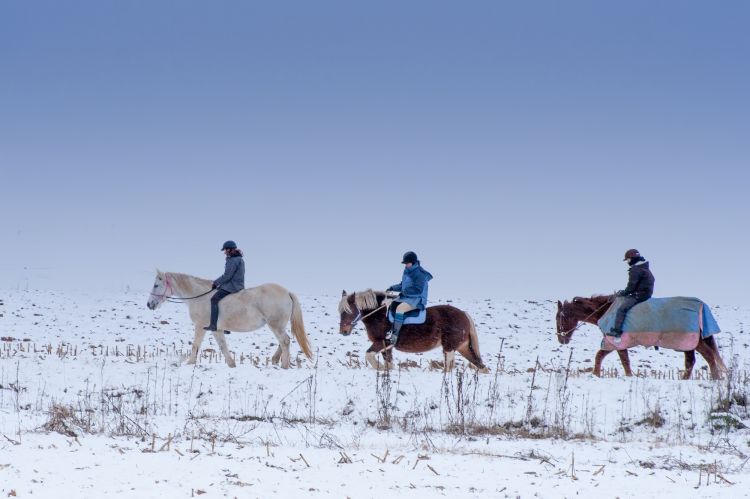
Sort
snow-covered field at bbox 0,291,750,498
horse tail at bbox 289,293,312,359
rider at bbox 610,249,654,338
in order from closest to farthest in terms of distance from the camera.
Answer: snow-covered field at bbox 0,291,750,498, rider at bbox 610,249,654,338, horse tail at bbox 289,293,312,359

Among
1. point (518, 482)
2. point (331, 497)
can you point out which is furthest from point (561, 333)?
point (331, 497)

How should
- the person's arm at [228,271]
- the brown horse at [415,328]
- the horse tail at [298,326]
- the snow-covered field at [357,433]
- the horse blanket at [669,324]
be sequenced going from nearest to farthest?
the snow-covered field at [357,433] → the horse blanket at [669,324] → the brown horse at [415,328] → the person's arm at [228,271] → the horse tail at [298,326]

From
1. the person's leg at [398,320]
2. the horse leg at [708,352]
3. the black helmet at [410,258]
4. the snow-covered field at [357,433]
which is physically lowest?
the snow-covered field at [357,433]

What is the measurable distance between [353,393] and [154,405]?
2908mm

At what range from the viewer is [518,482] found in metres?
6.30

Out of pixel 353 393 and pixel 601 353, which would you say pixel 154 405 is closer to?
pixel 353 393

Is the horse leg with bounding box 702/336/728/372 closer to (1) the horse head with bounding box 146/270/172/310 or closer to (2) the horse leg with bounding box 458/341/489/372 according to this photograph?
(2) the horse leg with bounding box 458/341/489/372

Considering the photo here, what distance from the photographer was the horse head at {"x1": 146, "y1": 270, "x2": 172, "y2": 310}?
15453mm

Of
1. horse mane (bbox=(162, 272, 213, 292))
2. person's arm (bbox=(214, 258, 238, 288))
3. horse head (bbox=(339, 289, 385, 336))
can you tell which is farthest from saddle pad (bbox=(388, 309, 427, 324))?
horse mane (bbox=(162, 272, 213, 292))

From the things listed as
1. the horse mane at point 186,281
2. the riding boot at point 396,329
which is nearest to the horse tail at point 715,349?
the riding boot at point 396,329

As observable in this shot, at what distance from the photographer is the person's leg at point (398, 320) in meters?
14.1

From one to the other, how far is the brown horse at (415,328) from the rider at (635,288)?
8.46ft

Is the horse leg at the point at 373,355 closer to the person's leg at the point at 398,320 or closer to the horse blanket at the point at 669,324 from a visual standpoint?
the person's leg at the point at 398,320

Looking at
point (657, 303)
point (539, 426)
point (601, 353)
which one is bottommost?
point (539, 426)
